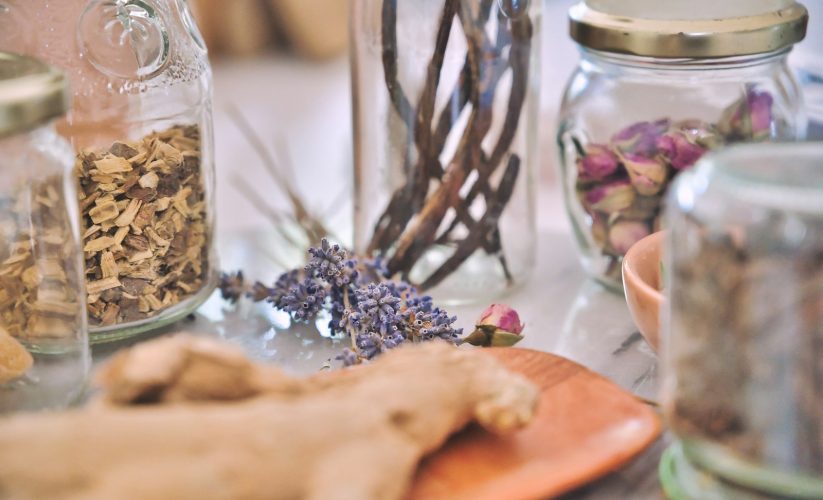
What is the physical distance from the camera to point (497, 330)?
2.06 feet

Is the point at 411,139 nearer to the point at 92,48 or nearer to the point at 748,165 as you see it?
the point at 92,48

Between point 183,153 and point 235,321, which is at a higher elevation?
point 183,153

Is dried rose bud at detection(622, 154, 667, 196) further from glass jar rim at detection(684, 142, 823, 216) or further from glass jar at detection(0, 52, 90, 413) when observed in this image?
glass jar at detection(0, 52, 90, 413)

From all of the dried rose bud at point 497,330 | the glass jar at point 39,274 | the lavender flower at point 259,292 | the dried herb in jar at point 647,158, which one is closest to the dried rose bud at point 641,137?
the dried herb in jar at point 647,158

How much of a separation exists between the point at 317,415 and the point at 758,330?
0.59 ft

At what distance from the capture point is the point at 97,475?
0.39 m

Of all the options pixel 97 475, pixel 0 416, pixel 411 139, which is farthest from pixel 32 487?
pixel 411 139

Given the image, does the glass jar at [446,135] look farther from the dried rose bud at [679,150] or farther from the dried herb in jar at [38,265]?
the dried herb in jar at [38,265]

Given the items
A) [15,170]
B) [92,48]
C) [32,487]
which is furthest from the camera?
[92,48]

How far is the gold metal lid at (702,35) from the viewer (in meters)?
0.66

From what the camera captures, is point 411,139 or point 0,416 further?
point 411,139

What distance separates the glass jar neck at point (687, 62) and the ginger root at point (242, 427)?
0.97ft

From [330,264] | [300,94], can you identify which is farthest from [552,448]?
[300,94]

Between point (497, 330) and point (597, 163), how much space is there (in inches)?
6.5
